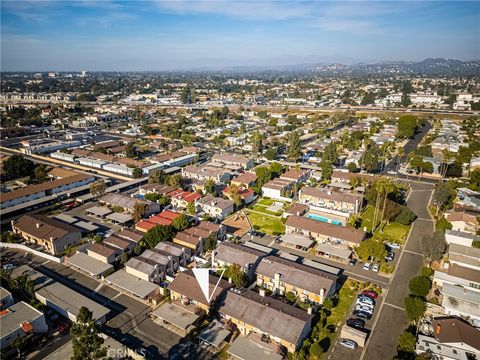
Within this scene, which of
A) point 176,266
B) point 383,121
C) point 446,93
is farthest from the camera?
point 446,93

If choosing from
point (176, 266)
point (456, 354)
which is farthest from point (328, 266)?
point (176, 266)

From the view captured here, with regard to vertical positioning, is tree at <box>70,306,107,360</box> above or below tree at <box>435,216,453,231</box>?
above

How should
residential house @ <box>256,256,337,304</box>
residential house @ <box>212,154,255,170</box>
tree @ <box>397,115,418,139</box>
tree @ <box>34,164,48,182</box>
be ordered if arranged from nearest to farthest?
residential house @ <box>256,256,337,304</box> < tree @ <box>34,164,48,182</box> < residential house @ <box>212,154,255,170</box> < tree @ <box>397,115,418,139</box>

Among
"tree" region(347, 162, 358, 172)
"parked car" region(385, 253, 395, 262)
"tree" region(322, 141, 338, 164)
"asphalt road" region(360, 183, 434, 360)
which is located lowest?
"asphalt road" region(360, 183, 434, 360)

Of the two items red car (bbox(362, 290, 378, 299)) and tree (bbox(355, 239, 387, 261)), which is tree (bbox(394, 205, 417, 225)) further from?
red car (bbox(362, 290, 378, 299))

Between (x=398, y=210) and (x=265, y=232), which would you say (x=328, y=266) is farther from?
(x=398, y=210)

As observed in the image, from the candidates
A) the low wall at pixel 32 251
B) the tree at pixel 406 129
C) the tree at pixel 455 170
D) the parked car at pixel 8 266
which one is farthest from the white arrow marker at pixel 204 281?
the tree at pixel 406 129

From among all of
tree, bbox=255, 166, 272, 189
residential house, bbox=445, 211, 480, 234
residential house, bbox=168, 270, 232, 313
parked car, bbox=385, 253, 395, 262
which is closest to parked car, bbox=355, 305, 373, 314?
parked car, bbox=385, 253, 395, 262
